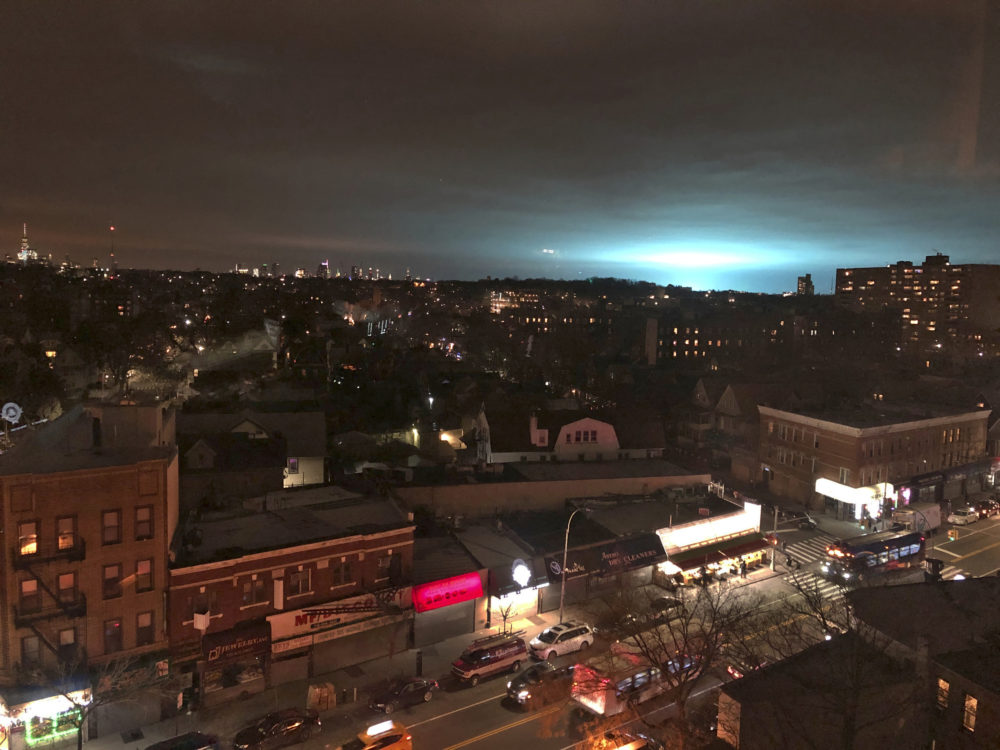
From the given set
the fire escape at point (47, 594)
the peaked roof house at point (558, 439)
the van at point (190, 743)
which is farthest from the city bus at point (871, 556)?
the fire escape at point (47, 594)

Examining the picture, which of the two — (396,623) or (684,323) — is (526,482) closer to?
(396,623)

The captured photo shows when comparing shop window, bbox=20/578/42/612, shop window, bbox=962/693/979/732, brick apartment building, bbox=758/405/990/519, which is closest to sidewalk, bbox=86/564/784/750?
shop window, bbox=20/578/42/612

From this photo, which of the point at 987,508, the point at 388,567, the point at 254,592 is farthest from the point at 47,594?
the point at 987,508

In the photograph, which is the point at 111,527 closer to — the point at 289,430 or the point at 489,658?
the point at 489,658

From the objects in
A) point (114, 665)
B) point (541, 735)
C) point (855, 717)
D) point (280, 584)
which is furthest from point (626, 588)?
point (114, 665)

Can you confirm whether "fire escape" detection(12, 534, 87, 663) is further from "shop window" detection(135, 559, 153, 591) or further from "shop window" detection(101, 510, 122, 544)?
"shop window" detection(135, 559, 153, 591)

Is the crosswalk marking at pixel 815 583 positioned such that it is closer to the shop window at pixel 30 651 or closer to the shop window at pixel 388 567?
the shop window at pixel 388 567

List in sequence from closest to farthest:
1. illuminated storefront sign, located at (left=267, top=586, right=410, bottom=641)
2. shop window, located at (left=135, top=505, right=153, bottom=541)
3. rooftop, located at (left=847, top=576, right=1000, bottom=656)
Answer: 1. rooftop, located at (left=847, top=576, right=1000, bottom=656)
2. shop window, located at (left=135, top=505, right=153, bottom=541)
3. illuminated storefront sign, located at (left=267, top=586, right=410, bottom=641)
